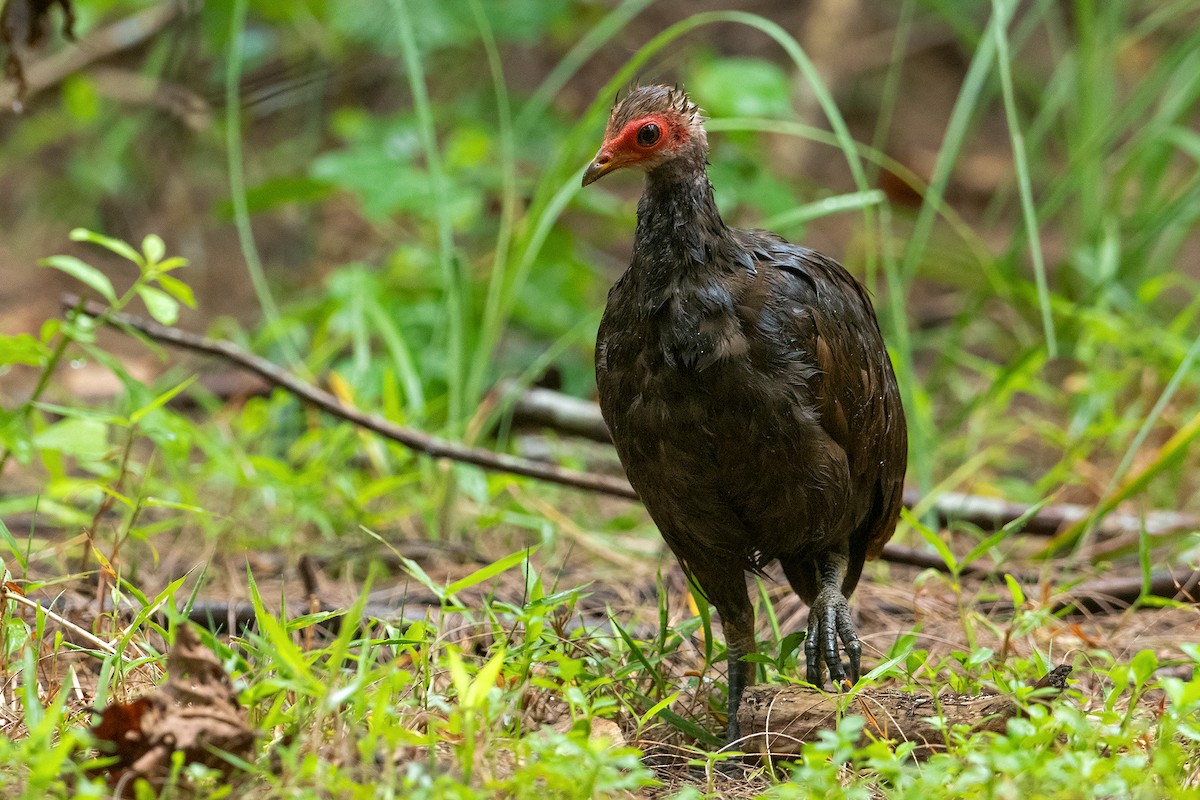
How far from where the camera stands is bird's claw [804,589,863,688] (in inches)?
113

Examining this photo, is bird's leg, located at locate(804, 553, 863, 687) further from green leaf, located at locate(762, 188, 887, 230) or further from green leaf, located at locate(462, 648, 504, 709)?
green leaf, located at locate(762, 188, 887, 230)

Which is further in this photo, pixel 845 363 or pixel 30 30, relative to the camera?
pixel 30 30

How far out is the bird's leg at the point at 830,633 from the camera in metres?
2.88

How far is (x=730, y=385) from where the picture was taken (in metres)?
2.67

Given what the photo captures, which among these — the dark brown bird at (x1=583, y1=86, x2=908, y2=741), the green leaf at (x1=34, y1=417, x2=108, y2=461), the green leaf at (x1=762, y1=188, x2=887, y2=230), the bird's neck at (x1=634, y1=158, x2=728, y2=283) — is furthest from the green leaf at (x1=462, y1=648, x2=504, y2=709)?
the green leaf at (x1=762, y1=188, x2=887, y2=230)

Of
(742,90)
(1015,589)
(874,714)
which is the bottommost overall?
(874,714)

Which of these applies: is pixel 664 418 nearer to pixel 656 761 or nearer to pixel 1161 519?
pixel 656 761

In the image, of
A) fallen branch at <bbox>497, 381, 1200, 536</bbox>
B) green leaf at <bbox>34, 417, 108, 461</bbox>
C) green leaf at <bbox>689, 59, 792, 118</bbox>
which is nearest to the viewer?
green leaf at <bbox>34, 417, 108, 461</bbox>

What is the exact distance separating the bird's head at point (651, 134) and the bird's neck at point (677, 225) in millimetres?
31

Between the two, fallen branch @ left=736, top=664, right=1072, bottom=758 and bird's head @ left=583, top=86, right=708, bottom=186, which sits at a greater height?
bird's head @ left=583, top=86, right=708, bottom=186

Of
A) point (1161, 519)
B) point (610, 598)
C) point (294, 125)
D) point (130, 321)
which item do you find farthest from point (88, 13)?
point (1161, 519)

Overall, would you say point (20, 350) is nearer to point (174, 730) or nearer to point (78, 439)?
point (78, 439)

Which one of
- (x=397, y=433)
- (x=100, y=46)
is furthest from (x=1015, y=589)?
(x=100, y=46)

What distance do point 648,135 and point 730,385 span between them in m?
0.63
